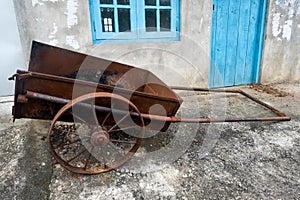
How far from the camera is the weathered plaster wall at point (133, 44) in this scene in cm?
307

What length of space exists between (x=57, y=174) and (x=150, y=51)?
2.54m

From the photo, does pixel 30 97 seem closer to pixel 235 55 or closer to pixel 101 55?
pixel 101 55

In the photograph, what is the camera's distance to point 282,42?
15.5ft

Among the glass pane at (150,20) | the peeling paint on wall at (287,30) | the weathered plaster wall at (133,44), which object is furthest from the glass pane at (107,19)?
the peeling paint on wall at (287,30)

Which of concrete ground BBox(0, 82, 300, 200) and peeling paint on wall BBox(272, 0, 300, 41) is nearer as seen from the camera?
concrete ground BBox(0, 82, 300, 200)

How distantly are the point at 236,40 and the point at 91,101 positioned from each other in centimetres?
368

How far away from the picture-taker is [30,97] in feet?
5.41

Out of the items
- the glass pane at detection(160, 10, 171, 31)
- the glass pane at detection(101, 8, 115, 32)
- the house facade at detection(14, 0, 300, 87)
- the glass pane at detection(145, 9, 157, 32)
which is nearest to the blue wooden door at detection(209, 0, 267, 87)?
the house facade at detection(14, 0, 300, 87)

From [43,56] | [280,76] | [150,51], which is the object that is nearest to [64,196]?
[43,56]

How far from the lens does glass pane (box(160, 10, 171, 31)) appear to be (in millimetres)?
3691

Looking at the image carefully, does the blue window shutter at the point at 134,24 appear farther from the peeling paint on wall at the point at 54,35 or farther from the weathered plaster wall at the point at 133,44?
the peeling paint on wall at the point at 54,35

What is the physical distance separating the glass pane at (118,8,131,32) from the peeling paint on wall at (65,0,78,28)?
2.25 feet

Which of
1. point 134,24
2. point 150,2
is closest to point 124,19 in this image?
point 134,24

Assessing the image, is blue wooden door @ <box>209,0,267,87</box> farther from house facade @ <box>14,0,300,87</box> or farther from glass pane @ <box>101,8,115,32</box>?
glass pane @ <box>101,8,115,32</box>
